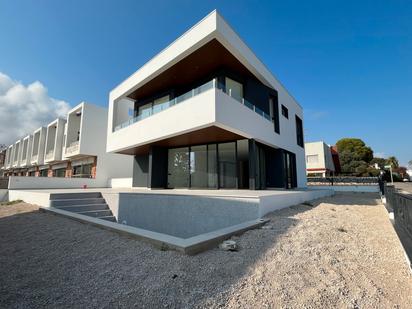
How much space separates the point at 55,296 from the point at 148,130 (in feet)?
32.3

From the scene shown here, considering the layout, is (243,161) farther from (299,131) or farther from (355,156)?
(355,156)

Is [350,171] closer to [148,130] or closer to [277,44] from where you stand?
[277,44]

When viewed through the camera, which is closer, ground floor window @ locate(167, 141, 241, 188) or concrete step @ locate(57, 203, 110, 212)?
concrete step @ locate(57, 203, 110, 212)

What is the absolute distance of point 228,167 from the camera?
1109cm

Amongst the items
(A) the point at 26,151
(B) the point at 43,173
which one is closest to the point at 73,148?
(B) the point at 43,173

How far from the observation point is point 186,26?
10.3m

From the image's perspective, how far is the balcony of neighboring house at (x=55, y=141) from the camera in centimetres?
2409

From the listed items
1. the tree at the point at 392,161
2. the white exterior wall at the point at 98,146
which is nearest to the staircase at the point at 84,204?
the white exterior wall at the point at 98,146

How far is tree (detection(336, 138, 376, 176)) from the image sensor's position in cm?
3963

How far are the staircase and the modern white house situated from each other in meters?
3.16

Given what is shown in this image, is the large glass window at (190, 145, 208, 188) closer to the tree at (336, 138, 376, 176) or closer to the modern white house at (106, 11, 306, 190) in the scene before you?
the modern white house at (106, 11, 306, 190)

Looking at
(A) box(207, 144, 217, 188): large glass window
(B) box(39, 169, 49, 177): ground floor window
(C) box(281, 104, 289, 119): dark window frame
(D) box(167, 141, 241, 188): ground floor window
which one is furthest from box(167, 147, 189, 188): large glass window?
(B) box(39, 169, 49, 177): ground floor window

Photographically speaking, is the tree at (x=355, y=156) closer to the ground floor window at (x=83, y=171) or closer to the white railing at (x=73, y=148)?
the ground floor window at (x=83, y=171)

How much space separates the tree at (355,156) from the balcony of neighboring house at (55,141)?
50811 mm
